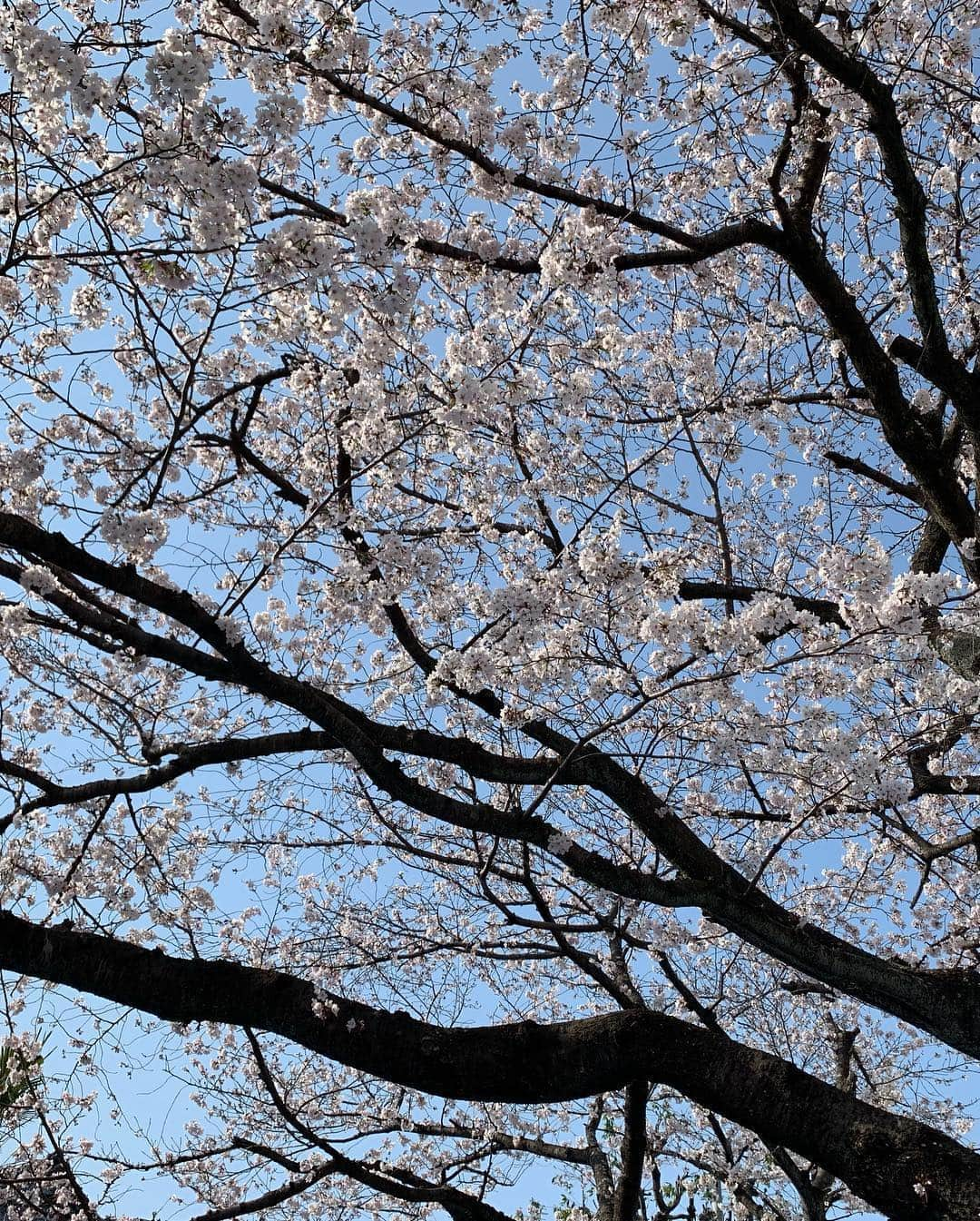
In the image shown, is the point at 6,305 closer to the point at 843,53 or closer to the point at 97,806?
the point at 97,806

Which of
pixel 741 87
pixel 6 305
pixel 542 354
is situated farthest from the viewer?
pixel 542 354

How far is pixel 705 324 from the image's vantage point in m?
6.29

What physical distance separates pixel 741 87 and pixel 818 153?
0.66m

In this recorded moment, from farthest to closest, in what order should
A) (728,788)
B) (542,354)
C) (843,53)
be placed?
(728,788) < (542,354) < (843,53)

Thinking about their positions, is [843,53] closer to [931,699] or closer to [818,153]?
[818,153]

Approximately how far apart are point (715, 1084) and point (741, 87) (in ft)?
16.5

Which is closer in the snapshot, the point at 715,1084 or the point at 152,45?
the point at 152,45

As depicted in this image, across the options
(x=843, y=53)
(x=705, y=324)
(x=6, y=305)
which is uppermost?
(x=705, y=324)

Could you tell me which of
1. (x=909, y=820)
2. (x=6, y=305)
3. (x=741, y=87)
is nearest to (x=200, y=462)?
(x=6, y=305)

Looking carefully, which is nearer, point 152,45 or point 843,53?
point 152,45

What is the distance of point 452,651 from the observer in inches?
172

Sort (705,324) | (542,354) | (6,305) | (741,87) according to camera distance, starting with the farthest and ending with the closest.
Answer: (705,324) < (542,354) < (741,87) < (6,305)

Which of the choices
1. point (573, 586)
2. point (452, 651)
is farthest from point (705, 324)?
point (452, 651)

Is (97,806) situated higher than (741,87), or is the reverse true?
(741,87)
